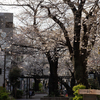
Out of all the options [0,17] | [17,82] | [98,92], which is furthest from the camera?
[17,82]

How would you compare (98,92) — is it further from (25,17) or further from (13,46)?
(13,46)

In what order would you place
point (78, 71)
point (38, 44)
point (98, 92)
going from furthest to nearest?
point (38, 44)
point (78, 71)
point (98, 92)

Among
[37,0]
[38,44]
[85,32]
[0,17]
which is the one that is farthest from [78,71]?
[0,17]

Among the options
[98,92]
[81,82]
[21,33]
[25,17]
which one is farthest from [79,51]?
[21,33]

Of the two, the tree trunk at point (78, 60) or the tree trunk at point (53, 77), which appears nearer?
the tree trunk at point (78, 60)

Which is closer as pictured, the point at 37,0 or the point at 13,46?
the point at 37,0

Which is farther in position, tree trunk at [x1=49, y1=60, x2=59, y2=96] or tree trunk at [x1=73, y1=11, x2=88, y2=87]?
tree trunk at [x1=49, y1=60, x2=59, y2=96]

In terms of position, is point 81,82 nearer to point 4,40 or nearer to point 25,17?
point 25,17

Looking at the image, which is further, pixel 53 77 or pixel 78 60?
pixel 53 77

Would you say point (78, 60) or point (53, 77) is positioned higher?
point (78, 60)

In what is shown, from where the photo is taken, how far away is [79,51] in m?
11.8

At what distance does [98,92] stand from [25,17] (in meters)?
9.31

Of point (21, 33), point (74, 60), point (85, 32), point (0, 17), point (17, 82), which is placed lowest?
point (17, 82)

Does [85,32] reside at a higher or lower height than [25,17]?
lower
